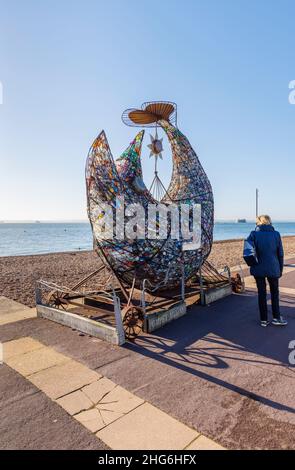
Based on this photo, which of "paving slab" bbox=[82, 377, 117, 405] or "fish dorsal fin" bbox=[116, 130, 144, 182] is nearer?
"paving slab" bbox=[82, 377, 117, 405]

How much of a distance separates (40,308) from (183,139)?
589 centimetres

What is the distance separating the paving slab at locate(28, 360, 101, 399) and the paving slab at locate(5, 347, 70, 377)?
158mm

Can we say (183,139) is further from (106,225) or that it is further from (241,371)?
(241,371)

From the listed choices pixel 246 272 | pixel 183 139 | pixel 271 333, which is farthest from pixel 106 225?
pixel 246 272

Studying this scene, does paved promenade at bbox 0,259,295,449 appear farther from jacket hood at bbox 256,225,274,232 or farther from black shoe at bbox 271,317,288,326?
jacket hood at bbox 256,225,274,232

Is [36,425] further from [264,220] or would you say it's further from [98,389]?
[264,220]

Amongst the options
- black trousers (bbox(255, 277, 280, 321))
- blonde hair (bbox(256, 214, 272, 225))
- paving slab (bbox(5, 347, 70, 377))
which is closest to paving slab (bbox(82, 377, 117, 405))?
paving slab (bbox(5, 347, 70, 377))

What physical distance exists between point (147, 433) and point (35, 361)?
2649mm

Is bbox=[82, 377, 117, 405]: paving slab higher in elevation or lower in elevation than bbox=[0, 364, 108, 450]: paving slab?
lower

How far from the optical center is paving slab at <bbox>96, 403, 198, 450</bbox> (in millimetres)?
3062

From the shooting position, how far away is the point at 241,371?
462 centimetres

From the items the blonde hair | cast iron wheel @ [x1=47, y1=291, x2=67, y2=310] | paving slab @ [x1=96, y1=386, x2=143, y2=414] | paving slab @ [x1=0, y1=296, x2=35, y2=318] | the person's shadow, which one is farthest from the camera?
paving slab @ [x1=0, y1=296, x2=35, y2=318]

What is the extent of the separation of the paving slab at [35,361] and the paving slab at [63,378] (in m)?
0.16

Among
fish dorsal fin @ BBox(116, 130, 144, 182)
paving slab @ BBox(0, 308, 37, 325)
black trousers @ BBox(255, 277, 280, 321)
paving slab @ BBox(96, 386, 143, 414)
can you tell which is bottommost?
paving slab @ BBox(0, 308, 37, 325)
